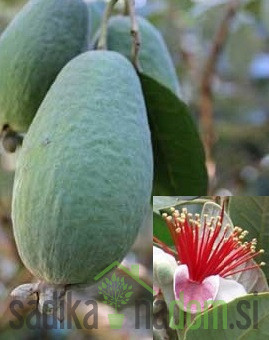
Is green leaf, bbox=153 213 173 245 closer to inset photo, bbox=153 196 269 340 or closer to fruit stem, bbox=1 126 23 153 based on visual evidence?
inset photo, bbox=153 196 269 340

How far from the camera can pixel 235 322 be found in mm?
896

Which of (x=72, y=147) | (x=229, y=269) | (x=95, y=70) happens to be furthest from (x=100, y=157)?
(x=229, y=269)

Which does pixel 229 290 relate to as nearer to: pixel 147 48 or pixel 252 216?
pixel 252 216

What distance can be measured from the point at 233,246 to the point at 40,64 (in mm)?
342

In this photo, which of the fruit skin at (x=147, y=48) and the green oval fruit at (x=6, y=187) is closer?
the fruit skin at (x=147, y=48)

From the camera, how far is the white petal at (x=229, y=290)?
993mm

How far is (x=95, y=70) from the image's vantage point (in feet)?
3.22

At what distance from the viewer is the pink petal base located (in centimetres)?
100

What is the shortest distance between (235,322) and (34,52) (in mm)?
434

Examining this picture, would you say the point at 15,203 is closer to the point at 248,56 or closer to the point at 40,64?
the point at 40,64

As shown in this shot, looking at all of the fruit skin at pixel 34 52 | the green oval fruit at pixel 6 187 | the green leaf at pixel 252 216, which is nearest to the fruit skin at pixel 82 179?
the fruit skin at pixel 34 52

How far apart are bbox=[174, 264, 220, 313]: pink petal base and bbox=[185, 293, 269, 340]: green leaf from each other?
0.28 ft

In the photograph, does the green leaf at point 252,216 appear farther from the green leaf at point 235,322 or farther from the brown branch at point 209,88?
the brown branch at point 209,88

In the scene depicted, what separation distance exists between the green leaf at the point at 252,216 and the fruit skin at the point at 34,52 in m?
0.30
